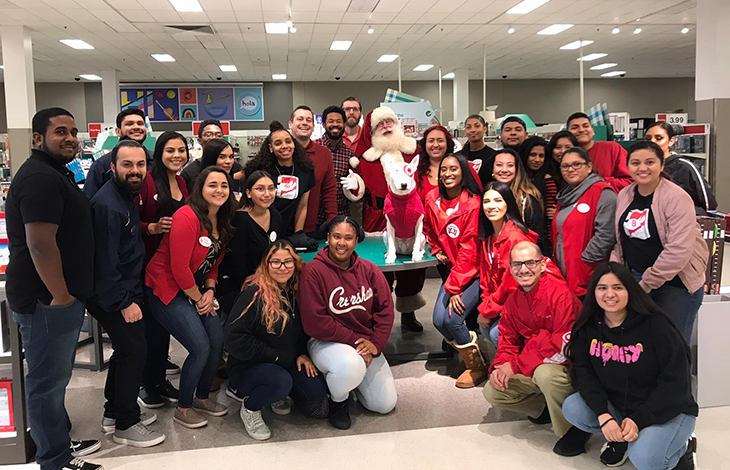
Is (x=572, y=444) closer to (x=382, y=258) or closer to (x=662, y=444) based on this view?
(x=662, y=444)

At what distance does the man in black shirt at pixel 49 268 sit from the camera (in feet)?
7.89

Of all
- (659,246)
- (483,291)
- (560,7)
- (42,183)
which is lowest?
(483,291)

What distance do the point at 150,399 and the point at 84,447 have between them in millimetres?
604

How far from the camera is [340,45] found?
40.5 ft

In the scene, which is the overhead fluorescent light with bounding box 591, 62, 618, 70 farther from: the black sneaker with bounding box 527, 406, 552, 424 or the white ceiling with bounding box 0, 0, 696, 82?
the black sneaker with bounding box 527, 406, 552, 424

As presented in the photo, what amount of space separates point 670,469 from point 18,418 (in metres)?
3.10

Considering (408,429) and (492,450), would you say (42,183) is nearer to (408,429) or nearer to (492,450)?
(408,429)

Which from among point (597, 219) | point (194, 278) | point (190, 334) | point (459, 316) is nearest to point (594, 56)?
point (597, 219)

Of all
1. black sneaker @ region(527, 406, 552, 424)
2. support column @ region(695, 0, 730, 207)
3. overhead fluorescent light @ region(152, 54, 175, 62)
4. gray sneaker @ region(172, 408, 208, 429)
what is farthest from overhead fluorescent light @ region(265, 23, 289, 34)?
black sneaker @ region(527, 406, 552, 424)

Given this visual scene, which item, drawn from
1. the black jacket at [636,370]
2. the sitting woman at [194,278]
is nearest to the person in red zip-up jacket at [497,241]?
the black jacket at [636,370]

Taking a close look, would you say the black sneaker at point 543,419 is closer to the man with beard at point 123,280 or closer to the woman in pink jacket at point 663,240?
the woman in pink jacket at point 663,240

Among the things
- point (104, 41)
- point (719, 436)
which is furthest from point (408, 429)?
point (104, 41)

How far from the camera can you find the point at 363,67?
15.9 m

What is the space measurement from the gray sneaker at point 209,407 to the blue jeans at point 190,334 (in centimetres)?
12
